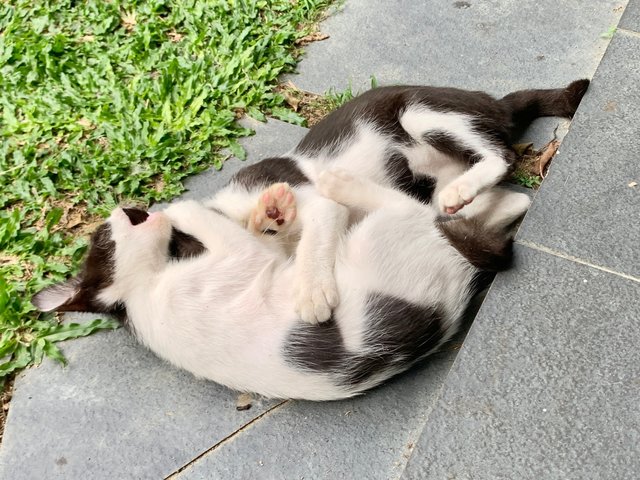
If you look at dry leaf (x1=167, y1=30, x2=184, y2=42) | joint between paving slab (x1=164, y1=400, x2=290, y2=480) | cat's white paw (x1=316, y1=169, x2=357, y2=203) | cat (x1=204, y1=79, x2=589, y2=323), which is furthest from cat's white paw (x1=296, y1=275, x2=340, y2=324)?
dry leaf (x1=167, y1=30, x2=184, y2=42)

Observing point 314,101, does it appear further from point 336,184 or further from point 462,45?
point 336,184

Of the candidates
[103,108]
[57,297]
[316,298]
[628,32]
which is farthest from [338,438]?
[103,108]

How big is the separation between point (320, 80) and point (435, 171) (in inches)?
46.8

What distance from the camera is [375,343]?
2602 mm

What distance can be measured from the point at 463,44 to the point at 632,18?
3.25 ft

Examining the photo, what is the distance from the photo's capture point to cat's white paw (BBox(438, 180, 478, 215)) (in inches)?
117

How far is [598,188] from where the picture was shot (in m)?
2.83

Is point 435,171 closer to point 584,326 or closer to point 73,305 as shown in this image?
point 584,326

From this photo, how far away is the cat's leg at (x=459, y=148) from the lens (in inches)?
118

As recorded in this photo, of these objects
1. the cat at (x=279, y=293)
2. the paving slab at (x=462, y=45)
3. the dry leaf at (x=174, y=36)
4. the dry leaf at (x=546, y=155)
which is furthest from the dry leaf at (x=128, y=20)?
the dry leaf at (x=546, y=155)

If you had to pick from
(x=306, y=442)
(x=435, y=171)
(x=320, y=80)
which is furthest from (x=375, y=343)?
(x=320, y=80)

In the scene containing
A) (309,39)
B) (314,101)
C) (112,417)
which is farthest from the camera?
(309,39)

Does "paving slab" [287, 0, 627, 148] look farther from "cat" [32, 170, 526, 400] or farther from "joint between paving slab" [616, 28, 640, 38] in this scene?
"cat" [32, 170, 526, 400]

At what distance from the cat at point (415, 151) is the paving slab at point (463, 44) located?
0.53 m
